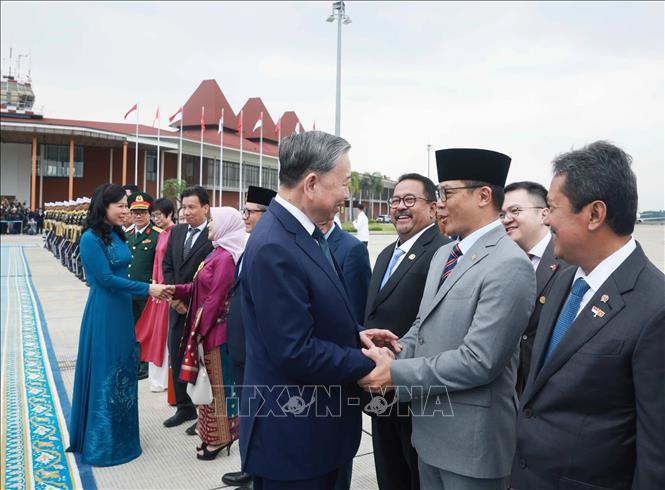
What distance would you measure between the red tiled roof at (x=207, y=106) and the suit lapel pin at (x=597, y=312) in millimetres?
45298

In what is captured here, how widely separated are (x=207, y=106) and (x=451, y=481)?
46.3 m

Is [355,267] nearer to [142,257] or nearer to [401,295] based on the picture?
[401,295]

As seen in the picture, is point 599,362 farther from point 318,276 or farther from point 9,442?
point 9,442

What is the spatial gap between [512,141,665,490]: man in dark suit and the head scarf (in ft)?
7.83

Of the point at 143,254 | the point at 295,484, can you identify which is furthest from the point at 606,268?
the point at 143,254

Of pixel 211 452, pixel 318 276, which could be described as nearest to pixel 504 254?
pixel 318 276

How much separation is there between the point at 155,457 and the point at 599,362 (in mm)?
3102

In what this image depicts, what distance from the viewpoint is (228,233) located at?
12.0ft

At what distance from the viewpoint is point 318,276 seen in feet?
5.69

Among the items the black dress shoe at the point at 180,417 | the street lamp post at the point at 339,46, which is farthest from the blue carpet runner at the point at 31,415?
the street lamp post at the point at 339,46

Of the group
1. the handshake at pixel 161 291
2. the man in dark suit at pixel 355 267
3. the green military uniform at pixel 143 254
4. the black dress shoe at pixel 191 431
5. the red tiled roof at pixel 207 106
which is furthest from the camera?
the red tiled roof at pixel 207 106

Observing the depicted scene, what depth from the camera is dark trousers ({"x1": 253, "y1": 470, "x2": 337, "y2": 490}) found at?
1757 mm

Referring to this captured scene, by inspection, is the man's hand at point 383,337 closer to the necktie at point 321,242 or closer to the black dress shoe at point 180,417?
the necktie at point 321,242

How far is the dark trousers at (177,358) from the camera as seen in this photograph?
4.20m
